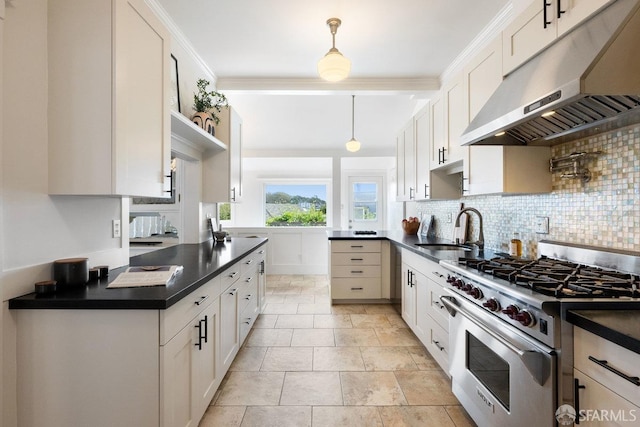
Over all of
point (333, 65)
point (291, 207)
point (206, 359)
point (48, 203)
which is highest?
point (333, 65)

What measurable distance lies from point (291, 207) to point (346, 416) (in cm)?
585

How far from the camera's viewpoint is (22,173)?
137cm

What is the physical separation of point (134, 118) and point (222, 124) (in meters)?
1.84

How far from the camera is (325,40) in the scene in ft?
9.02

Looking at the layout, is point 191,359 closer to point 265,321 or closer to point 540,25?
point 265,321

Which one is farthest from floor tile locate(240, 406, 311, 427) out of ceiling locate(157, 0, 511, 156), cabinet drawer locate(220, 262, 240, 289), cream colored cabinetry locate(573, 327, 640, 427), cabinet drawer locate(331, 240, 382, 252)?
ceiling locate(157, 0, 511, 156)

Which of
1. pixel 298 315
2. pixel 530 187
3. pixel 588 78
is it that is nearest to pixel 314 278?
pixel 298 315

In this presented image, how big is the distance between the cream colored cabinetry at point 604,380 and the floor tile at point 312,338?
2.03 meters

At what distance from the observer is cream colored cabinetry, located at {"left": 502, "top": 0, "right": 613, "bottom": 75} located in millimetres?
1404

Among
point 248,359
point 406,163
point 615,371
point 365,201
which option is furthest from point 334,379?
point 365,201

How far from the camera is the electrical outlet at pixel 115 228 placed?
1918 millimetres

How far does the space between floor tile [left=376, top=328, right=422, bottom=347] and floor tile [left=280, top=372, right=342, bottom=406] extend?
0.76 m

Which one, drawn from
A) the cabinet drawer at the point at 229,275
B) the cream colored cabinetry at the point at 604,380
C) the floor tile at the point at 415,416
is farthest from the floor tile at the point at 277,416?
the cream colored cabinetry at the point at 604,380

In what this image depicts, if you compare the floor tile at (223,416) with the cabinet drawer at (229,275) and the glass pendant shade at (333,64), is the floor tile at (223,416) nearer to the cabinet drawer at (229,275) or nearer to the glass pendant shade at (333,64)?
the cabinet drawer at (229,275)
